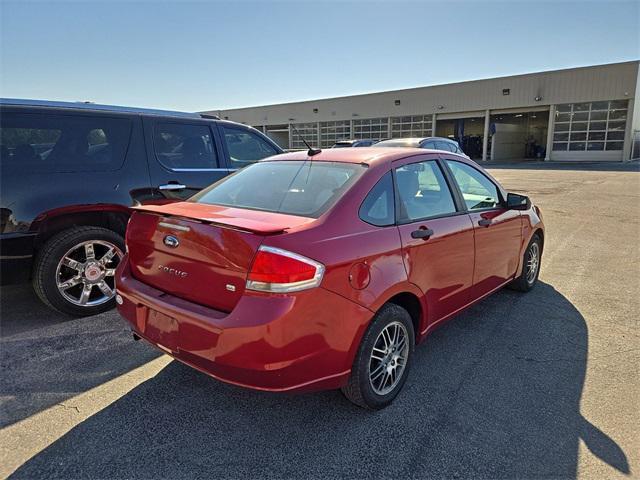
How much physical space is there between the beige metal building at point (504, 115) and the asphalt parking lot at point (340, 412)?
31.2 m

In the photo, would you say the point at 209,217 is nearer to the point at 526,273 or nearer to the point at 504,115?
the point at 526,273

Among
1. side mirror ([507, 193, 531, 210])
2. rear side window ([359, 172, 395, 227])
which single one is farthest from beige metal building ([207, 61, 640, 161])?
rear side window ([359, 172, 395, 227])

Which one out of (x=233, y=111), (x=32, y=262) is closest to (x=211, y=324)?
(x=32, y=262)

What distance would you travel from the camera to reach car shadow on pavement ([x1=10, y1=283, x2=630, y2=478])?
2.30m

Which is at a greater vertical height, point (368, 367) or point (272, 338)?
point (272, 338)

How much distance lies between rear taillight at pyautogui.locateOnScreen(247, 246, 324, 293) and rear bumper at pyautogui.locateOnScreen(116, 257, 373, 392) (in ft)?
0.15

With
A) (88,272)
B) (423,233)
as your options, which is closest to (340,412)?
(423,233)

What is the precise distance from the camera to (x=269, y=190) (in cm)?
309

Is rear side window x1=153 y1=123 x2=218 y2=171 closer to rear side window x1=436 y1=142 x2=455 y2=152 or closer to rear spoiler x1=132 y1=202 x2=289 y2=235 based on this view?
rear spoiler x1=132 y1=202 x2=289 y2=235

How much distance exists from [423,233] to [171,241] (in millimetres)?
1675

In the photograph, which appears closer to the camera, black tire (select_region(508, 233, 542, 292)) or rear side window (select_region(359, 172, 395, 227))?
rear side window (select_region(359, 172, 395, 227))

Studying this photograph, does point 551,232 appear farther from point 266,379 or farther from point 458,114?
point 458,114

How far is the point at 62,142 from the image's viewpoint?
4.09 metres

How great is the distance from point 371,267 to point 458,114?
37.9 m
